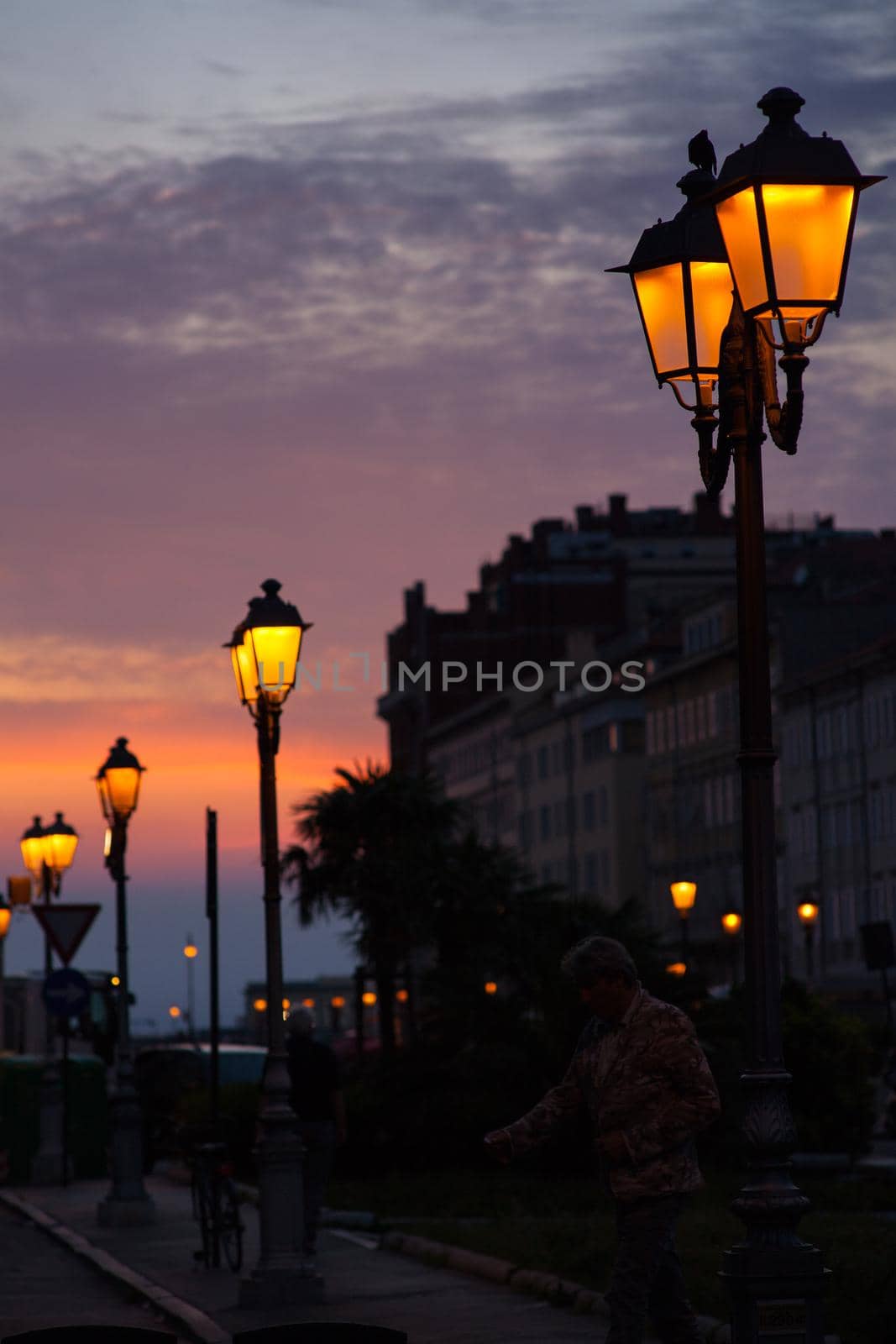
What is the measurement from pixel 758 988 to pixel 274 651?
10.6 m

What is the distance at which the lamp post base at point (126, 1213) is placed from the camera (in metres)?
26.4

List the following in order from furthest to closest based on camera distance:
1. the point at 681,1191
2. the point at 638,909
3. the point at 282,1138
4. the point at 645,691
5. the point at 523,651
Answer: the point at 523,651 → the point at 645,691 → the point at 638,909 → the point at 282,1138 → the point at 681,1191

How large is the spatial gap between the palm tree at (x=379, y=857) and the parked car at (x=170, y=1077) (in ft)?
8.95

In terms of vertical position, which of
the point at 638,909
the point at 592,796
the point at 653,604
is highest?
the point at 653,604

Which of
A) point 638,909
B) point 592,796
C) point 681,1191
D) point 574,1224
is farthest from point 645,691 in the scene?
point 681,1191

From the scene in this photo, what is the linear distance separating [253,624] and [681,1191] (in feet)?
32.5

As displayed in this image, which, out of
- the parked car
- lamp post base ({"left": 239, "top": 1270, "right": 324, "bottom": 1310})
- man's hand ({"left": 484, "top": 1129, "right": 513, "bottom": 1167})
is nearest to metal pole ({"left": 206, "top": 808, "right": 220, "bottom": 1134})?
lamp post base ({"left": 239, "top": 1270, "right": 324, "bottom": 1310})

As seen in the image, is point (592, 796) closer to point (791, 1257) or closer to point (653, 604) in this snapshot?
point (653, 604)

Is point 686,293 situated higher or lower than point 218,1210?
higher

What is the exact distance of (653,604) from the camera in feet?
391

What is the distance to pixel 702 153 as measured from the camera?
10.7 meters

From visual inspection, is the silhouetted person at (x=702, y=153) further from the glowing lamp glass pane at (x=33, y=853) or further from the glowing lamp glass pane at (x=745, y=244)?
the glowing lamp glass pane at (x=33, y=853)

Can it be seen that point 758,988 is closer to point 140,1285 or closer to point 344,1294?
point 344,1294

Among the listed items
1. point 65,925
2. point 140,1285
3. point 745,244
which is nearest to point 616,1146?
point 745,244
